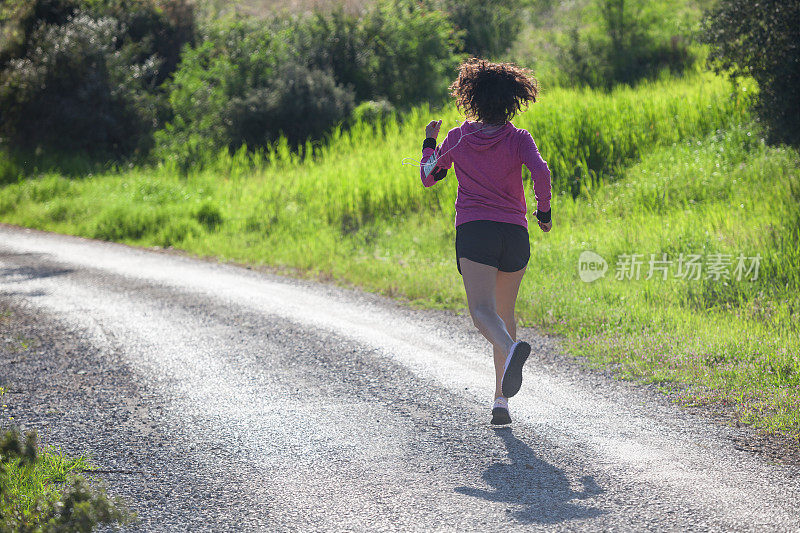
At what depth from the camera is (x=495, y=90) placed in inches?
193

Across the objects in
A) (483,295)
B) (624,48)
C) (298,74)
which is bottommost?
(483,295)

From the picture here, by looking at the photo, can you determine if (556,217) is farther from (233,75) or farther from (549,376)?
(233,75)

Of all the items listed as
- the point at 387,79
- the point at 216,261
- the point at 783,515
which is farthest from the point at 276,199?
the point at 783,515

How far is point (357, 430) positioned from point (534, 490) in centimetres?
146

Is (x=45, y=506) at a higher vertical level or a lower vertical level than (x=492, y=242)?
lower

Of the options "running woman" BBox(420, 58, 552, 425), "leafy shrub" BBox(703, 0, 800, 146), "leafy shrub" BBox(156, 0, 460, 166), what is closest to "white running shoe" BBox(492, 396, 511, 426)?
"running woman" BBox(420, 58, 552, 425)

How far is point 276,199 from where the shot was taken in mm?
15648

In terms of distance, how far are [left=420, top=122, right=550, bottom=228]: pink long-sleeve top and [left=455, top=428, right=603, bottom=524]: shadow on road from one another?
1.45 metres

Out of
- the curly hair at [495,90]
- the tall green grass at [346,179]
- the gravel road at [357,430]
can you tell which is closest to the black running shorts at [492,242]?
the curly hair at [495,90]

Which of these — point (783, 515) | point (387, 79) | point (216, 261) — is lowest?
point (216, 261)

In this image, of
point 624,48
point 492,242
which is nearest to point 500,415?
point 492,242

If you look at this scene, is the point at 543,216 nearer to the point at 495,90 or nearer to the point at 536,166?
the point at 536,166

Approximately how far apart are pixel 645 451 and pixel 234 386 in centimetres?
327

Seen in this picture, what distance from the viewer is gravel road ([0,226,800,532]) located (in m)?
4.11
